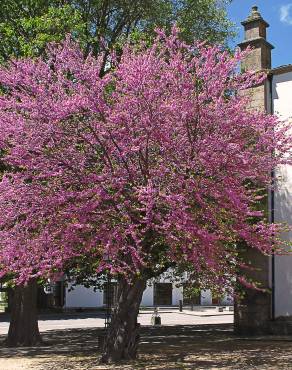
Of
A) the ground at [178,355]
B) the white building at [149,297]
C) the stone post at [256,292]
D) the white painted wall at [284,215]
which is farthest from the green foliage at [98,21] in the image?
the white building at [149,297]

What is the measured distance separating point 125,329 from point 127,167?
4015 millimetres

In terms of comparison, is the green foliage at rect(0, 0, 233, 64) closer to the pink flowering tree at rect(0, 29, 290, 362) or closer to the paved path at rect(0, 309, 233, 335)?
the pink flowering tree at rect(0, 29, 290, 362)

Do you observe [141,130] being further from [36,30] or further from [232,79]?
[36,30]

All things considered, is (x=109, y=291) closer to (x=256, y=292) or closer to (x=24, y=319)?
(x=24, y=319)

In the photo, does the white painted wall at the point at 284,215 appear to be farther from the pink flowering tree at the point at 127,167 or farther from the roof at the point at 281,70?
the pink flowering tree at the point at 127,167

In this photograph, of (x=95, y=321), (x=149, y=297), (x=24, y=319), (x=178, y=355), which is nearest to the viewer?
(x=178, y=355)

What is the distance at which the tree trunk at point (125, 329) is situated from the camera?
13391 mm

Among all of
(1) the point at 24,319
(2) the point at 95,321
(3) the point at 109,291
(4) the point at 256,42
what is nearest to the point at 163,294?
(2) the point at 95,321

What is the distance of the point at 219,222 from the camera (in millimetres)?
12344

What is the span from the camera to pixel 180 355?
48.8 ft

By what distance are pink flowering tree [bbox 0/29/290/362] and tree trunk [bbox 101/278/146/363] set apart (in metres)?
1.21

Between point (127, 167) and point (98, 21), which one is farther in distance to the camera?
point (98, 21)

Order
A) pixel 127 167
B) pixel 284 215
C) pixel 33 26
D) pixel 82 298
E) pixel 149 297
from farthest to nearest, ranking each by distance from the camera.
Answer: pixel 149 297 < pixel 82 298 < pixel 284 215 < pixel 33 26 < pixel 127 167

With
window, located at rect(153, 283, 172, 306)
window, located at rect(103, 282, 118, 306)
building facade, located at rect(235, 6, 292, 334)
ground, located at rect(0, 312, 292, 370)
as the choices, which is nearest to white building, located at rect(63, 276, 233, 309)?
window, located at rect(153, 283, 172, 306)
